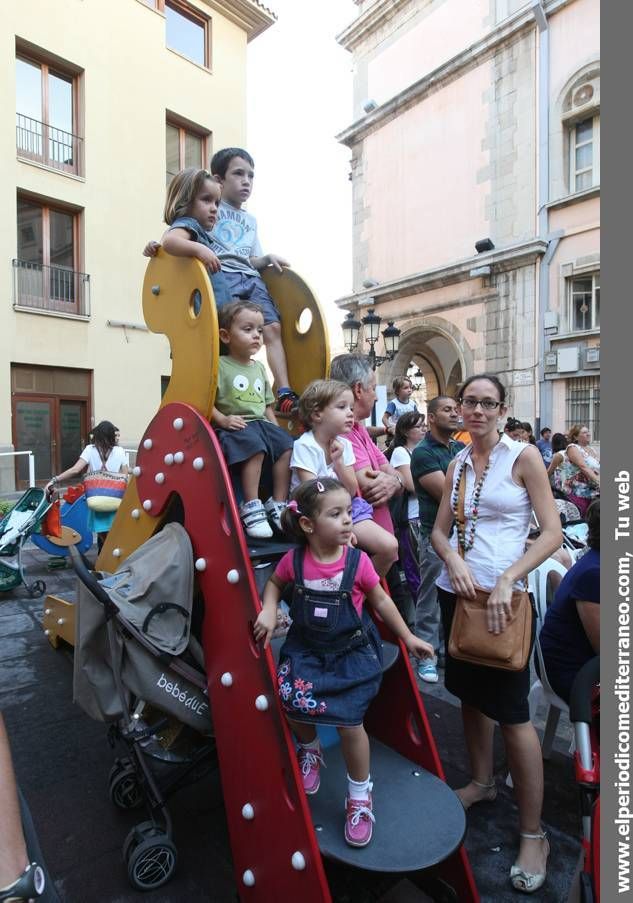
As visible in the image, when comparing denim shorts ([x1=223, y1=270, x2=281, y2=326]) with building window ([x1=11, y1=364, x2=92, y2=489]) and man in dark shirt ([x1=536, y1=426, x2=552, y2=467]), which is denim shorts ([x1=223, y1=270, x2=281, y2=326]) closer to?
man in dark shirt ([x1=536, y1=426, x2=552, y2=467])

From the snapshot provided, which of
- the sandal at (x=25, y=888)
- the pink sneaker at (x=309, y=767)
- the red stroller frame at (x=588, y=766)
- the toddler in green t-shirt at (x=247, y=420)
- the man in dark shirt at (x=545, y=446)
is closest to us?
the sandal at (x=25, y=888)

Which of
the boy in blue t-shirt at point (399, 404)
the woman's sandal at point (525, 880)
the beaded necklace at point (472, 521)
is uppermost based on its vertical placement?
the boy in blue t-shirt at point (399, 404)

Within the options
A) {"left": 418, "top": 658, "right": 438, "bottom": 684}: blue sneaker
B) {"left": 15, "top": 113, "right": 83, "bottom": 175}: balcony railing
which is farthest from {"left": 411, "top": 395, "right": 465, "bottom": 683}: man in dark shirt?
{"left": 15, "top": 113, "right": 83, "bottom": 175}: balcony railing

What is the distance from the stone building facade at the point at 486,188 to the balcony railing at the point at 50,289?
30.1 ft

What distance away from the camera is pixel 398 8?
705 inches

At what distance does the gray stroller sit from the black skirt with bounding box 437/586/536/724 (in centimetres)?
102

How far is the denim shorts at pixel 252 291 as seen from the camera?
2902mm

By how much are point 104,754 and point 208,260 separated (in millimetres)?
2497

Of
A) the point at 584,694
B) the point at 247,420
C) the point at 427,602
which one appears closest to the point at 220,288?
the point at 247,420

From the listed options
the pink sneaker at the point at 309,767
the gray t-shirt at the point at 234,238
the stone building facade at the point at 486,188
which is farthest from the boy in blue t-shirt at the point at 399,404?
the stone building facade at the point at 486,188

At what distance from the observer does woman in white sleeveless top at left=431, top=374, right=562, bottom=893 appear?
2.12 m

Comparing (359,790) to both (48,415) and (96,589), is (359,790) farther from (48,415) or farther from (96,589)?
(48,415)

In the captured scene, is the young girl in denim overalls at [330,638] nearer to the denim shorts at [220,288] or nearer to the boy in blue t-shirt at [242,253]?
the boy in blue t-shirt at [242,253]

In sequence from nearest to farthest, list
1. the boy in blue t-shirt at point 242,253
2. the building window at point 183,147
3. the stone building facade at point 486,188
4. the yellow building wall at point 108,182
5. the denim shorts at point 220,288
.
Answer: the denim shorts at point 220,288
the boy in blue t-shirt at point 242,253
the yellow building wall at point 108,182
the stone building facade at point 486,188
the building window at point 183,147
